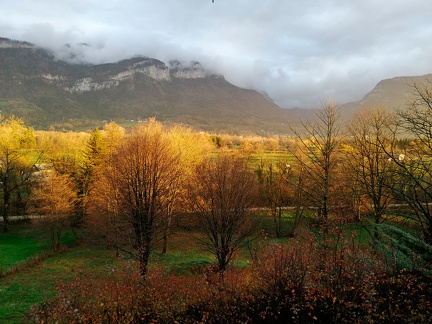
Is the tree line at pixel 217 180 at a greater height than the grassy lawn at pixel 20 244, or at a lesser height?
greater

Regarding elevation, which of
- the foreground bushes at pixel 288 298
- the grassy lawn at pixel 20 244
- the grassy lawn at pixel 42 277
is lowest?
the grassy lawn at pixel 20 244

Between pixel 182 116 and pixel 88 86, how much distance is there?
68.0m

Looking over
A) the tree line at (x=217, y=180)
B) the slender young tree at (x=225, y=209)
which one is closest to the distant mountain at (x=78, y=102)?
the tree line at (x=217, y=180)

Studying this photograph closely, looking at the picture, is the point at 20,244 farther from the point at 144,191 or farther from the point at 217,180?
the point at 217,180

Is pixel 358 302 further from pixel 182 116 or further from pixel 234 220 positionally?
pixel 182 116

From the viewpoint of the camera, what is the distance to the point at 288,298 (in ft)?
26.6

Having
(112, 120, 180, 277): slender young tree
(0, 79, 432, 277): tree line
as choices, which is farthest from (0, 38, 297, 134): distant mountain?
(112, 120, 180, 277): slender young tree

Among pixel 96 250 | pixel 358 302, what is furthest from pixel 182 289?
pixel 96 250

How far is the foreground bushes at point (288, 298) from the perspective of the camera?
24.6 ft

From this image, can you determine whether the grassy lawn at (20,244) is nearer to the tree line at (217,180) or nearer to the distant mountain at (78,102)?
the tree line at (217,180)

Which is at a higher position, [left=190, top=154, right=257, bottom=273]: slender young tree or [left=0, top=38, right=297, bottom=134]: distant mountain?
[left=0, top=38, right=297, bottom=134]: distant mountain

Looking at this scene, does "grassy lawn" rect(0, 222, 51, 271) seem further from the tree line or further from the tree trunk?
the tree line

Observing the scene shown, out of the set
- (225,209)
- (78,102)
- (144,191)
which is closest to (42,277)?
(144,191)

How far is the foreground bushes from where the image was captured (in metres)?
7.49
